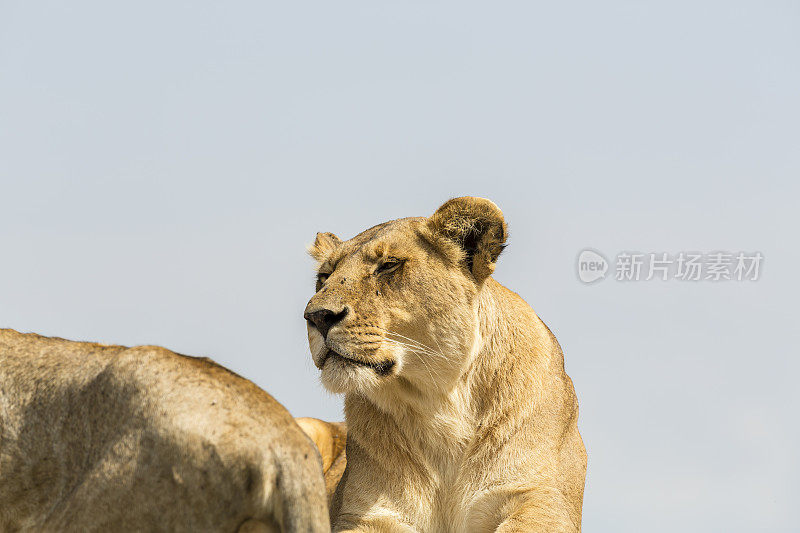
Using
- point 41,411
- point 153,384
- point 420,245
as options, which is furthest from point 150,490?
point 420,245

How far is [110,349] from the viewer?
479cm

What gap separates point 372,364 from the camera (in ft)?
20.2

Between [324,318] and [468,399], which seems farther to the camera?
[468,399]

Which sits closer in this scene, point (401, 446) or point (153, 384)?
point (153, 384)

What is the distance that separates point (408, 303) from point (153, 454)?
2.49 m

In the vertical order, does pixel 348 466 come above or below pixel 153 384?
below

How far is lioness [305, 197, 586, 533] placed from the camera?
6.44 meters

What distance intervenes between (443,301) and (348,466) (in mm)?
1393

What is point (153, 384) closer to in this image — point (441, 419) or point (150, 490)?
point (150, 490)

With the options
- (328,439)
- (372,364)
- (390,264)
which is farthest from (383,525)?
(328,439)

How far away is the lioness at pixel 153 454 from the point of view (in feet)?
13.4

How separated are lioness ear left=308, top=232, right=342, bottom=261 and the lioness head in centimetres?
37

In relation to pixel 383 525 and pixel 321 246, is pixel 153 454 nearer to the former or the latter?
pixel 383 525

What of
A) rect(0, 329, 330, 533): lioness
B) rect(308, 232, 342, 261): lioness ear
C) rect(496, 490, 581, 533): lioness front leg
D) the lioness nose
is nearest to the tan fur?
rect(308, 232, 342, 261): lioness ear
